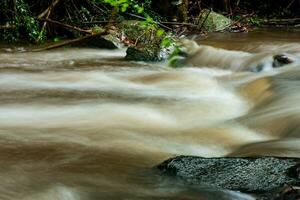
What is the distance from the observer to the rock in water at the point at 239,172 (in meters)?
2.82

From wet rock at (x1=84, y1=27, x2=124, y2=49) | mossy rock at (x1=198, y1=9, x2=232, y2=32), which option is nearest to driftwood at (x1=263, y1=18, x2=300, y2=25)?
mossy rock at (x1=198, y1=9, x2=232, y2=32)

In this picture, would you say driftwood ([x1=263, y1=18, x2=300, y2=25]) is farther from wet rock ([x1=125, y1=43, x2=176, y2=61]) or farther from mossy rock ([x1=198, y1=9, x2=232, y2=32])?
wet rock ([x1=125, y1=43, x2=176, y2=61])

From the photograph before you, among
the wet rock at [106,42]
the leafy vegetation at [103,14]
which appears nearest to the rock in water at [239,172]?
the leafy vegetation at [103,14]

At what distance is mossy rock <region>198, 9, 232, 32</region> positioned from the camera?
12469mm

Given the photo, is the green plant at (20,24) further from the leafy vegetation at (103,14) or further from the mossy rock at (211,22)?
the mossy rock at (211,22)

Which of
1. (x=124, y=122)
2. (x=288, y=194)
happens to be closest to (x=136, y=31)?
(x=124, y=122)

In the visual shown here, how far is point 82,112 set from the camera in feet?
17.2

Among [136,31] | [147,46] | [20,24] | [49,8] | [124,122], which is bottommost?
[124,122]

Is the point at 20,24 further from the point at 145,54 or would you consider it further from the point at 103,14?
the point at 145,54

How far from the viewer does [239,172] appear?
118 inches

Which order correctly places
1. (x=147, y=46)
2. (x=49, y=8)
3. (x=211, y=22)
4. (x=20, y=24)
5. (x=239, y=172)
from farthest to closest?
(x=211, y=22) < (x=49, y=8) < (x=20, y=24) < (x=147, y=46) < (x=239, y=172)

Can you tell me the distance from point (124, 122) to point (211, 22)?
8.20 m

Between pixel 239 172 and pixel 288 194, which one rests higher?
pixel 288 194

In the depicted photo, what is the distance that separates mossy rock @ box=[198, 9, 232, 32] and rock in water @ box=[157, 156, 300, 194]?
9421 millimetres
